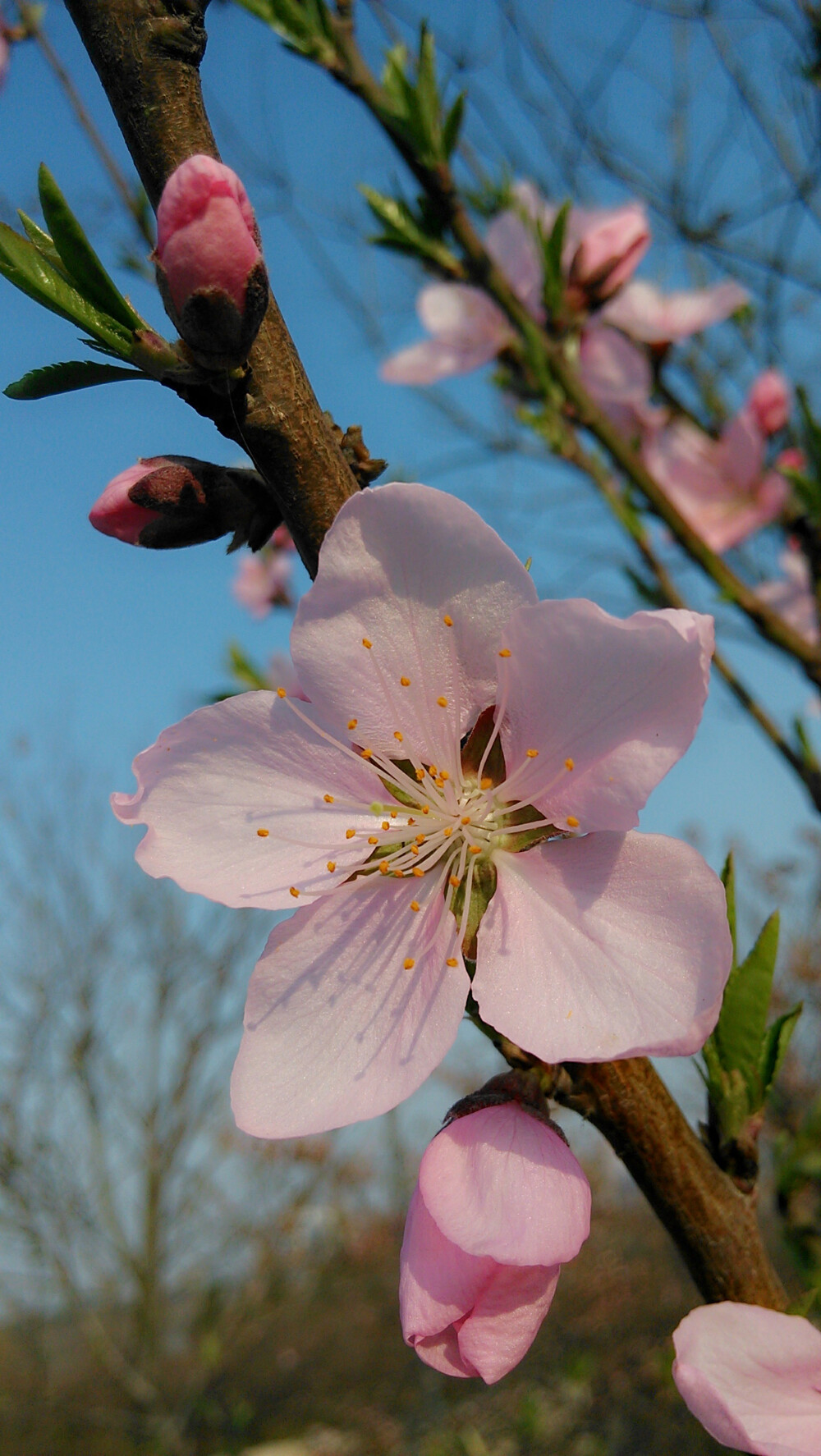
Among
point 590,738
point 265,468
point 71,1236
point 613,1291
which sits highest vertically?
point 265,468

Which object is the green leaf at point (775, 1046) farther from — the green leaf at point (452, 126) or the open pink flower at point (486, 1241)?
the green leaf at point (452, 126)

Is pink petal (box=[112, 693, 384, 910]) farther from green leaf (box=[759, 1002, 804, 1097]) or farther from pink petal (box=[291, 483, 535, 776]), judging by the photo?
green leaf (box=[759, 1002, 804, 1097])

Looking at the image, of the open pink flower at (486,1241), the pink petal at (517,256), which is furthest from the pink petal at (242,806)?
the pink petal at (517,256)

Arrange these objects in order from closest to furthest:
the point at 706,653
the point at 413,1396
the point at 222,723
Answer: the point at 706,653, the point at 222,723, the point at 413,1396

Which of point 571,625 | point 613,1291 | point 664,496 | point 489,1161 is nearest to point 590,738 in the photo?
point 571,625

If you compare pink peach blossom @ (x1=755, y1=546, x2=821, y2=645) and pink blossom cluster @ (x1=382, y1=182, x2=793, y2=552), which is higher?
pink blossom cluster @ (x1=382, y1=182, x2=793, y2=552)

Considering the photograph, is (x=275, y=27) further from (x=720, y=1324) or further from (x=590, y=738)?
(x=720, y=1324)

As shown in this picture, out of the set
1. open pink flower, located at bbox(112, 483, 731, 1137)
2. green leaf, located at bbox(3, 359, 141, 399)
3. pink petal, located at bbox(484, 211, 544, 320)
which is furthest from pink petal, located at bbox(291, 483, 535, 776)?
pink petal, located at bbox(484, 211, 544, 320)
